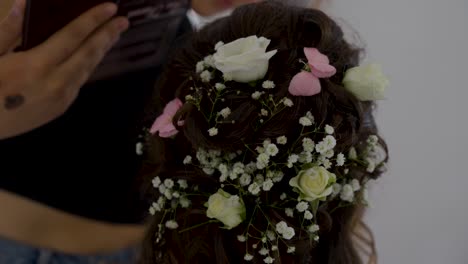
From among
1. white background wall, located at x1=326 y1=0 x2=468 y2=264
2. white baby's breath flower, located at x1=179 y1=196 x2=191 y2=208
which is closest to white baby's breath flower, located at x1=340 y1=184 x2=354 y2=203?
white baby's breath flower, located at x1=179 y1=196 x2=191 y2=208

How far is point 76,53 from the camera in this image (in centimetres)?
78

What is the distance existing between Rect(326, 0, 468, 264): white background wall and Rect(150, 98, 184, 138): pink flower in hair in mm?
608

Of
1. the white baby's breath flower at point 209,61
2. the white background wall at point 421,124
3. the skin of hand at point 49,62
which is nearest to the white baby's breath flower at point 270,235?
the white baby's breath flower at point 209,61

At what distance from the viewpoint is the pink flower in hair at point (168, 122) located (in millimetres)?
684

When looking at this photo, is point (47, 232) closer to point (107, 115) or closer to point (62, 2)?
point (107, 115)

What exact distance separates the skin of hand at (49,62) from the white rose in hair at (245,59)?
0.64ft

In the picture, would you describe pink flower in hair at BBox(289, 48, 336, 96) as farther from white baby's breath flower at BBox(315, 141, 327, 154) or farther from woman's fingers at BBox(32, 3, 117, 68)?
woman's fingers at BBox(32, 3, 117, 68)

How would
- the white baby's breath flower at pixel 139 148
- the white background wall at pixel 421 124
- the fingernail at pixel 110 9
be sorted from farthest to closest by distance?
the white background wall at pixel 421 124 < the white baby's breath flower at pixel 139 148 < the fingernail at pixel 110 9

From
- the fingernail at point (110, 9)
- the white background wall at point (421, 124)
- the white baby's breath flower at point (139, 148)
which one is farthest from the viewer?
the white background wall at point (421, 124)

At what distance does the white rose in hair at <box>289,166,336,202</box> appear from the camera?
0.61 metres

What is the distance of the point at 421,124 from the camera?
49.2 inches

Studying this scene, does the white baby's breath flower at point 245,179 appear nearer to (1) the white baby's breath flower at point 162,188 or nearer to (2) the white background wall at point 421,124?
(1) the white baby's breath flower at point 162,188

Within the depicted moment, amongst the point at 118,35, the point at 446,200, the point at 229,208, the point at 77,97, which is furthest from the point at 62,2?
the point at 446,200

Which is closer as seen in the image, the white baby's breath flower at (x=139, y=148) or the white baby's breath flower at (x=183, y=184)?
the white baby's breath flower at (x=183, y=184)
